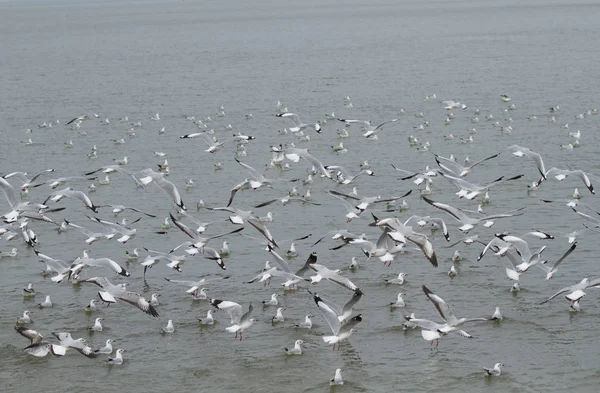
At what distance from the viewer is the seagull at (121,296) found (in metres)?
17.6

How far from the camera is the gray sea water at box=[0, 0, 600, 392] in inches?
642

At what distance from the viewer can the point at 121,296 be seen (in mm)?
18016

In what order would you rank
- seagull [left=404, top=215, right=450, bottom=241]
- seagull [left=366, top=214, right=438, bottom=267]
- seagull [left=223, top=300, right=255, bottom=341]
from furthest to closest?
seagull [left=404, top=215, right=450, bottom=241], seagull [left=366, top=214, right=438, bottom=267], seagull [left=223, top=300, right=255, bottom=341]

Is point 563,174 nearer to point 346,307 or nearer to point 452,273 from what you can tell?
point 452,273

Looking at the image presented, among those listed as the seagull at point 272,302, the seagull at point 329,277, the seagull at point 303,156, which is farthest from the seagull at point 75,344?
the seagull at point 303,156

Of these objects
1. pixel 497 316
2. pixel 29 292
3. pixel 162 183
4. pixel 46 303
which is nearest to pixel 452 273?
pixel 497 316

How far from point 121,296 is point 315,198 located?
948 centimetres

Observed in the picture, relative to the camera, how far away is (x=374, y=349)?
1681 centimetres

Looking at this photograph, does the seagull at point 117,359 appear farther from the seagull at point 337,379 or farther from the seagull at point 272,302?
the seagull at point 337,379

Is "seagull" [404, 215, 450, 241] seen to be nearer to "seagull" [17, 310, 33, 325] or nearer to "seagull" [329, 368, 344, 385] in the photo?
"seagull" [329, 368, 344, 385]

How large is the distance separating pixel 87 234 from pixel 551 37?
188 feet

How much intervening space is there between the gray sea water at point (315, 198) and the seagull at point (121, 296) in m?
0.50

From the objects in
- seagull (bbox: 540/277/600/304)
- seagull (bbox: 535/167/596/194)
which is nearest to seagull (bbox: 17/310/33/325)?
seagull (bbox: 540/277/600/304)

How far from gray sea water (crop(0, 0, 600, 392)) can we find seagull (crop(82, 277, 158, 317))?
1.63 feet
